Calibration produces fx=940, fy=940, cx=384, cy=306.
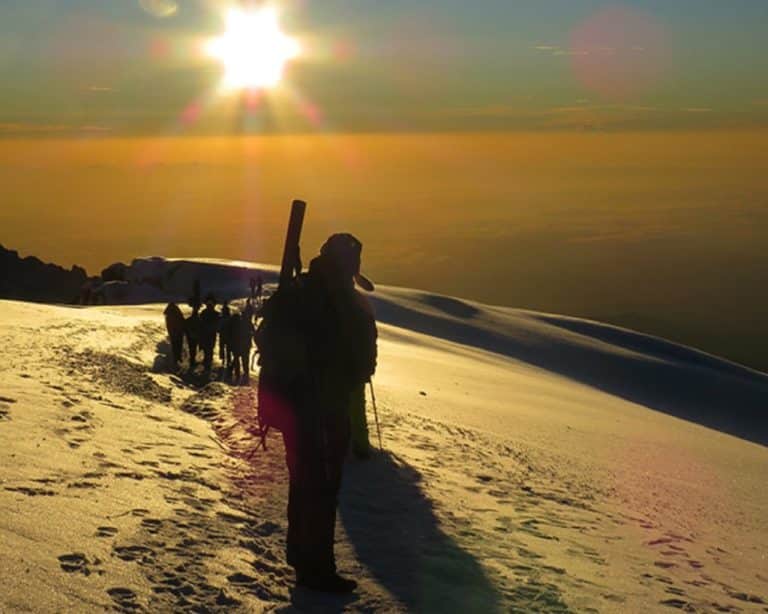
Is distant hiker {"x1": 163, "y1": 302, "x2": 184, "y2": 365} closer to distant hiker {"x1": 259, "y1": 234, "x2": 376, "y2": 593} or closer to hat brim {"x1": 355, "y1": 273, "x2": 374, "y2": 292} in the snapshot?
hat brim {"x1": 355, "y1": 273, "x2": 374, "y2": 292}

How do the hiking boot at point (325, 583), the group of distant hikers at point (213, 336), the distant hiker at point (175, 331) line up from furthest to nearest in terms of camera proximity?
the distant hiker at point (175, 331), the group of distant hikers at point (213, 336), the hiking boot at point (325, 583)

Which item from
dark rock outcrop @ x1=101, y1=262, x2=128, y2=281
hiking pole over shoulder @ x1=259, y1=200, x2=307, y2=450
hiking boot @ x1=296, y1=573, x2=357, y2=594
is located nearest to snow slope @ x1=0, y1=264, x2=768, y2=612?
hiking boot @ x1=296, y1=573, x2=357, y2=594

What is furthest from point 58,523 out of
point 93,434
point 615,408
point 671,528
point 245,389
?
point 615,408

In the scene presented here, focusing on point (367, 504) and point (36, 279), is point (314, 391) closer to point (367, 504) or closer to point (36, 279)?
point (367, 504)

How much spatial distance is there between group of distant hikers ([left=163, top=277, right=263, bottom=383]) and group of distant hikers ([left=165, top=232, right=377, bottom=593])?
10.1 meters

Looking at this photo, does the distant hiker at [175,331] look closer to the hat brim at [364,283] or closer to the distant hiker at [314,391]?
the hat brim at [364,283]

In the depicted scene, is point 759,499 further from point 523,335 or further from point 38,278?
point 38,278

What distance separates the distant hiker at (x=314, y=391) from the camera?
21.7 feet

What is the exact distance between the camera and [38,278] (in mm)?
65438

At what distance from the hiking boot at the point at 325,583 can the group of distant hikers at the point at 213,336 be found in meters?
10.2

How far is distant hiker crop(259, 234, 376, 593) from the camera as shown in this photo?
662cm

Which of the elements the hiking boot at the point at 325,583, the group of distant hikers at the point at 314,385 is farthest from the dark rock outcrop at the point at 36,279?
the hiking boot at the point at 325,583

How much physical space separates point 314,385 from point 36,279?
63237 mm

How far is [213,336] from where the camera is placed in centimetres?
1898
